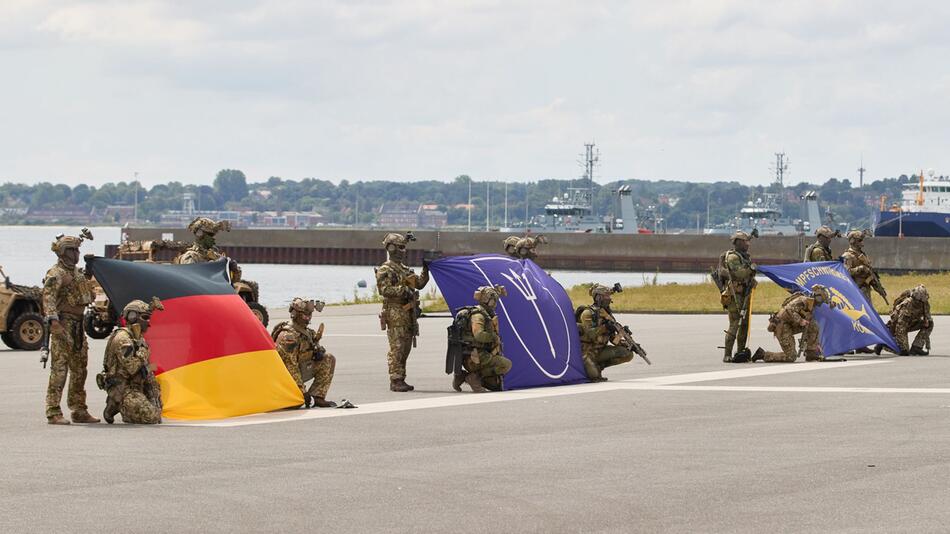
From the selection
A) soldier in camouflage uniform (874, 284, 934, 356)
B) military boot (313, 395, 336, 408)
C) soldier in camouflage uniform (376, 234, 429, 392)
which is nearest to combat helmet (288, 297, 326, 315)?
military boot (313, 395, 336, 408)

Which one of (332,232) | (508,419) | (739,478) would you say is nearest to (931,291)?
(508,419)

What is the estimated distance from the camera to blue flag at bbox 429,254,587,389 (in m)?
19.7

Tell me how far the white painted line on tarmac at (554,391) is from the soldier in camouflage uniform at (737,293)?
765 mm

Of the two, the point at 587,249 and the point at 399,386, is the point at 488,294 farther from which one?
the point at 587,249

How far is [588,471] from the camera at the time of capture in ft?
40.5

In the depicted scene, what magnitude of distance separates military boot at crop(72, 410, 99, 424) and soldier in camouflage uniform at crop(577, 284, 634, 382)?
720 centimetres

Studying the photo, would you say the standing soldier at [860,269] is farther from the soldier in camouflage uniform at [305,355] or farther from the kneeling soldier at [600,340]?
the soldier in camouflage uniform at [305,355]

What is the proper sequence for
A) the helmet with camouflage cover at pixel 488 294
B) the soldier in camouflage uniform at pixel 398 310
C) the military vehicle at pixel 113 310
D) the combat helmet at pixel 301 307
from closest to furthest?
the military vehicle at pixel 113 310, the combat helmet at pixel 301 307, the helmet with camouflage cover at pixel 488 294, the soldier in camouflage uniform at pixel 398 310

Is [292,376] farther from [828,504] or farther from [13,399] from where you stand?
[828,504]

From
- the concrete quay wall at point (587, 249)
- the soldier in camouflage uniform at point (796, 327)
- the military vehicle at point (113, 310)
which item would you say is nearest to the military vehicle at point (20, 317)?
the military vehicle at point (113, 310)

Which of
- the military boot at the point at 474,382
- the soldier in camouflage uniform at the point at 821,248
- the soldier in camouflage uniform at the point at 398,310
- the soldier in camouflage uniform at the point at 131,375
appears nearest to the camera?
the soldier in camouflage uniform at the point at 131,375

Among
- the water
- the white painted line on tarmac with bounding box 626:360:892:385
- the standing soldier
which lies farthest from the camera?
the water

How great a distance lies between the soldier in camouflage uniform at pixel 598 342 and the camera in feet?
67.4

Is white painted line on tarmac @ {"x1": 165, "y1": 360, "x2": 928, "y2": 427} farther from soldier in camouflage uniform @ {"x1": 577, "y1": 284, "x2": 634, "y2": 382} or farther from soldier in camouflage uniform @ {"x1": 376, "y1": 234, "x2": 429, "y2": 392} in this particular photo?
soldier in camouflage uniform @ {"x1": 376, "y1": 234, "x2": 429, "y2": 392}
